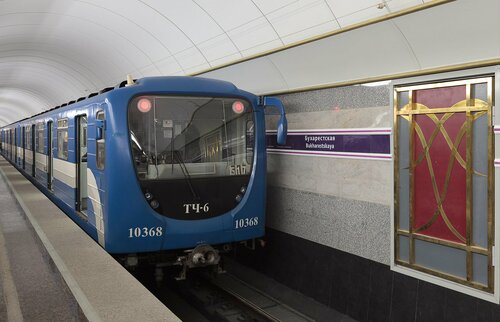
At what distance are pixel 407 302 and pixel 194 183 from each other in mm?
2690

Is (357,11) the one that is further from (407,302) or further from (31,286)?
(31,286)

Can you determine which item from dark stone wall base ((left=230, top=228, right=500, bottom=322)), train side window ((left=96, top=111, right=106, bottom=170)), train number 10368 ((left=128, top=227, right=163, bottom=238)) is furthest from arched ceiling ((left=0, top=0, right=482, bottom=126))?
train number 10368 ((left=128, top=227, right=163, bottom=238))

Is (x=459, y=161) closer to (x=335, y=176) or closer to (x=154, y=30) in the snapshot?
(x=335, y=176)

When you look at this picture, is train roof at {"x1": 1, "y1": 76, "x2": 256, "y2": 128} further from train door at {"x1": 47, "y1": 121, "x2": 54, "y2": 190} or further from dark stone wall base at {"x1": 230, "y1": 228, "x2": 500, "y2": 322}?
train door at {"x1": 47, "y1": 121, "x2": 54, "y2": 190}

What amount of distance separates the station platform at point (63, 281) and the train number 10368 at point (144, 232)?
0.35 metres

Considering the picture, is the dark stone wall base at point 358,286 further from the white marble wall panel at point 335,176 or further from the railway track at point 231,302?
the white marble wall panel at point 335,176

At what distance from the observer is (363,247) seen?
18.1 ft

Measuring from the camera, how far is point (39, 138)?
38.2 feet

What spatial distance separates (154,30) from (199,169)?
4.52 metres

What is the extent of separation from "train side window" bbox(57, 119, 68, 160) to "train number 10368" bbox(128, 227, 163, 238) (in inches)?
137

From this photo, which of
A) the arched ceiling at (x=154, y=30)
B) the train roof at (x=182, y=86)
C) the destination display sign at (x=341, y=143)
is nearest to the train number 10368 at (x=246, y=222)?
the destination display sign at (x=341, y=143)

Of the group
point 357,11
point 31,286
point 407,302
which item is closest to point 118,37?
point 357,11

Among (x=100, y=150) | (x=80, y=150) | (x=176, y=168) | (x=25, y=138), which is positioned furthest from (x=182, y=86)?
(x=25, y=138)

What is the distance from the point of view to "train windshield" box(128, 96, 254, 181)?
525 cm
